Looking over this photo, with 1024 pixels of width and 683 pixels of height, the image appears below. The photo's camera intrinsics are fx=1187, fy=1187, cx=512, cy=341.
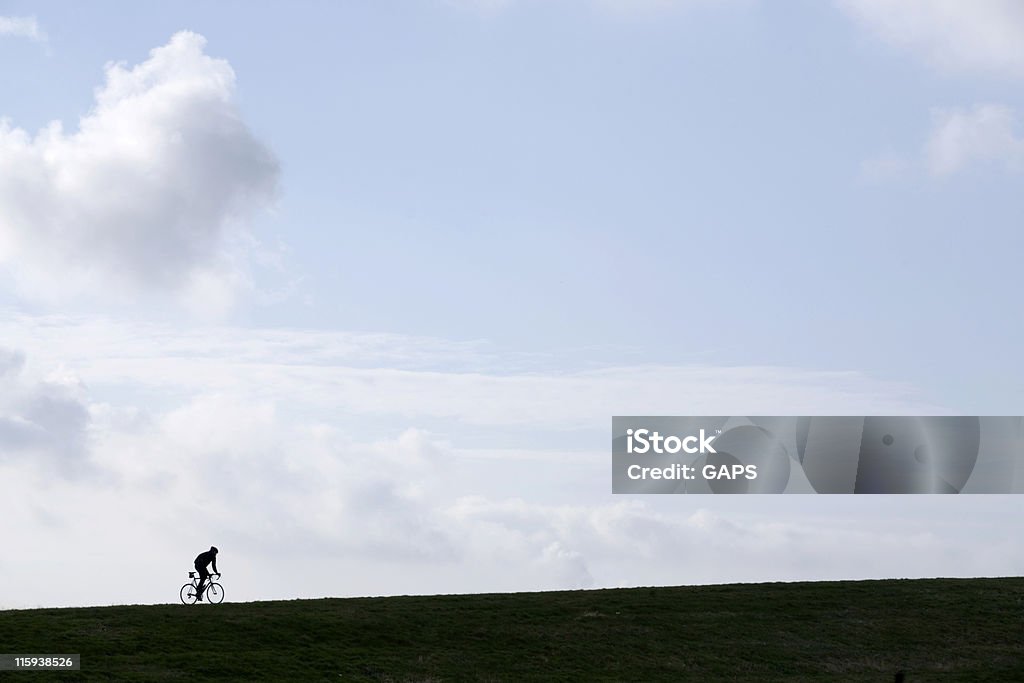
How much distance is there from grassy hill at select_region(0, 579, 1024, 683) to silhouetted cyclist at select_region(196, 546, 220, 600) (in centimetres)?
131

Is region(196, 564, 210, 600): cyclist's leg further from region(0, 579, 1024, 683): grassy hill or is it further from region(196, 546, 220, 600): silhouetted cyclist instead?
region(0, 579, 1024, 683): grassy hill

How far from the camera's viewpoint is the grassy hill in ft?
151

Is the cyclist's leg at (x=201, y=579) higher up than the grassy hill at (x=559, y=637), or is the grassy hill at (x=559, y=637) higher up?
the cyclist's leg at (x=201, y=579)

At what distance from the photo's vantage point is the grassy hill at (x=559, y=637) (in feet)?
151

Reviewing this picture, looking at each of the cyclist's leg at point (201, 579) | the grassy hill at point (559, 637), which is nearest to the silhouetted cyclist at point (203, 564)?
the cyclist's leg at point (201, 579)

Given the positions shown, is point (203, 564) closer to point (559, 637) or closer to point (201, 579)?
point (201, 579)

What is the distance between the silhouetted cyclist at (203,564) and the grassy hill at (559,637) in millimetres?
1313

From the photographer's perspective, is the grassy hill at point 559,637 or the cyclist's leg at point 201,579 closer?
the grassy hill at point 559,637

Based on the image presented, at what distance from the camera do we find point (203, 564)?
2095 inches

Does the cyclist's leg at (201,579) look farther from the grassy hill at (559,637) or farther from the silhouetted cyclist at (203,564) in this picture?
the grassy hill at (559,637)

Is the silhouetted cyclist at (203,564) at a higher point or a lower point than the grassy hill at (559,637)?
higher

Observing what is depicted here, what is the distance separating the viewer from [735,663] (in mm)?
51344

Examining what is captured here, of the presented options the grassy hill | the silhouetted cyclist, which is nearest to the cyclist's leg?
the silhouetted cyclist

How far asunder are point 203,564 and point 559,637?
16.3 meters
